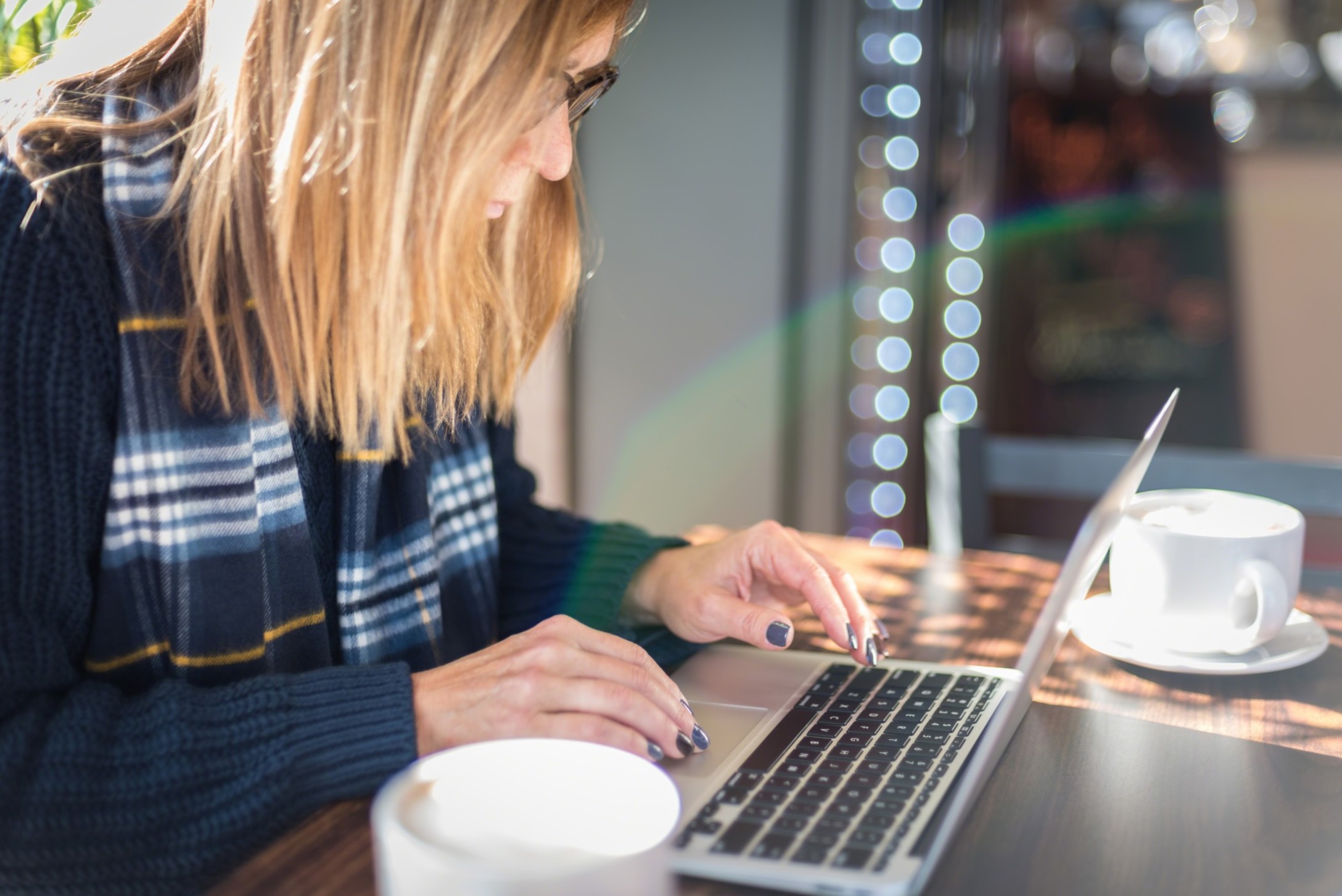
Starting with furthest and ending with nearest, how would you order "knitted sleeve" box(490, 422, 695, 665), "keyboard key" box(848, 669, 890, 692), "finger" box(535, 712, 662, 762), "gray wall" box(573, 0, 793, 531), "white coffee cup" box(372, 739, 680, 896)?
"gray wall" box(573, 0, 793, 531) < "knitted sleeve" box(490, 422, 695, 665) < "keyboard key" box(848, 669, 890, 692) < "finger" box(535, 712, 662, 762) < "white coffee cup" box(372, 739, 680, 896)

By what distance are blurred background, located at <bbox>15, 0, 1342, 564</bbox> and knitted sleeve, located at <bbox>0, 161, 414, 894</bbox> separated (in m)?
1.41

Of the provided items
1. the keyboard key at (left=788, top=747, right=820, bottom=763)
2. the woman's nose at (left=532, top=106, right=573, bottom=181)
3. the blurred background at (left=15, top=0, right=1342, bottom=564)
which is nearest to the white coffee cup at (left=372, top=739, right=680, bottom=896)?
the keyboard key at (left=788, top=747, right=820, bottom=763)

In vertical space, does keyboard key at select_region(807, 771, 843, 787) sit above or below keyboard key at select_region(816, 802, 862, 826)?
below

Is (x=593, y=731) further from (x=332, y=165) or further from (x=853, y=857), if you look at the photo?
(x=332, y=165)

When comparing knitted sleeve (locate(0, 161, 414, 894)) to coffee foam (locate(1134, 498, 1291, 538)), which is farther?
coffee foam (locate(1134, 498, 1291, 538))

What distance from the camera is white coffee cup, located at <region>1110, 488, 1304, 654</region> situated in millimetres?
793

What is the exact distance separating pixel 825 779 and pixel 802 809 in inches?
1.6

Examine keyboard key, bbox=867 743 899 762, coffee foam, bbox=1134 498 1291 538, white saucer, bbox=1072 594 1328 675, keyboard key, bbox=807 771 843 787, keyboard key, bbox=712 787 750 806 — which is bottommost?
white saucer, bbox=1072 594 1328 675

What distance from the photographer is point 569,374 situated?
2318 mm

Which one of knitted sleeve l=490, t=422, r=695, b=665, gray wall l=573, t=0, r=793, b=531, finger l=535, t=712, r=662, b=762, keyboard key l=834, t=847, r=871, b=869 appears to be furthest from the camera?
gray wall l=573, t=0, r=793, b=531

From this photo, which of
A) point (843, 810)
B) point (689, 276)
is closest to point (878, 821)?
point (843, 810)

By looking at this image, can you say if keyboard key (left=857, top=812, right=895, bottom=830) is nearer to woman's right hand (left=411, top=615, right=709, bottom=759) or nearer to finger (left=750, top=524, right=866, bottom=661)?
woman's right hand (left=411, top=615, right=709, bottom=759)

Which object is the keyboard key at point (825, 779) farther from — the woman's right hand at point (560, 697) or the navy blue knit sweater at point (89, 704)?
the navy blue knit sweater at point (89, 704)

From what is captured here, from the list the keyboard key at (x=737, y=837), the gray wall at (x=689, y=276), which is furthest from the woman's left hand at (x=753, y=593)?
the gray wall at (x=689, y=276)
